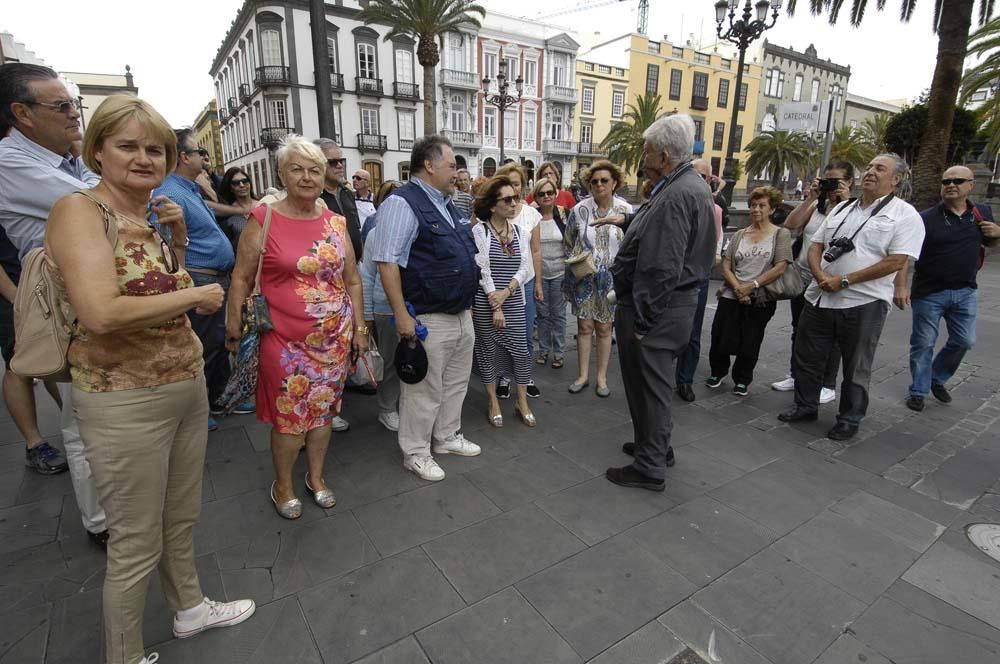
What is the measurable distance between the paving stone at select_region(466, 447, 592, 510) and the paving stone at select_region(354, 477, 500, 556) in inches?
3.4

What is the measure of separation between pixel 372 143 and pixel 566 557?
1293 inches

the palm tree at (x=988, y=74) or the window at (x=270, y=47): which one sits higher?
the window at (x=270, y=47)

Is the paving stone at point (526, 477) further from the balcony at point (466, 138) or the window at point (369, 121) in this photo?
the balcony at point (466, 138)

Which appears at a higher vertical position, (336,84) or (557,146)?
(336,84)

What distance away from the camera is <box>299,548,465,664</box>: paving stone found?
1958 millimetres

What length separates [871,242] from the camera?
3602 millimetres

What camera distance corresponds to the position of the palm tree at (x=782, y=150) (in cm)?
3259

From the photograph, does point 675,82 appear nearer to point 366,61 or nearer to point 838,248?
point 366,61

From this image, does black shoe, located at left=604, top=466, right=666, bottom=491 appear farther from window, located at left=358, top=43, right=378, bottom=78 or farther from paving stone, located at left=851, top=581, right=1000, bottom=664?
window, located at left=358, top=43, right=378, bottom=78

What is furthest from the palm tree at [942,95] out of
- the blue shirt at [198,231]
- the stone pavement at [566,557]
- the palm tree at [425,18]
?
the palm tree at [425,18]

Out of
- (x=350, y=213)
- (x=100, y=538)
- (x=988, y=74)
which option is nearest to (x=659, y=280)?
(x=350, y=213)

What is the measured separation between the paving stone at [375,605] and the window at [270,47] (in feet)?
113

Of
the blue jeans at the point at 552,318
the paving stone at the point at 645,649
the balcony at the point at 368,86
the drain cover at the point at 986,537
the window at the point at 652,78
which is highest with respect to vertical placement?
the window at the point at 652,78

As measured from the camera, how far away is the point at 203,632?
1978 mm
